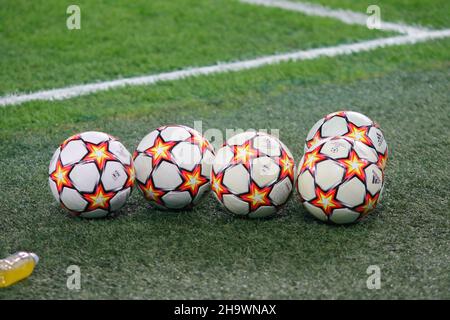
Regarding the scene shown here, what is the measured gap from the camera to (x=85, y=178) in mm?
4980

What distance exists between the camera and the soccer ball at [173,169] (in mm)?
5129

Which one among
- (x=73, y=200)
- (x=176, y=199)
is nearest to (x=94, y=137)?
(x=73, y=200)

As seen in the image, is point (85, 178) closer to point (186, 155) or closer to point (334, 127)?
point (186, 155)

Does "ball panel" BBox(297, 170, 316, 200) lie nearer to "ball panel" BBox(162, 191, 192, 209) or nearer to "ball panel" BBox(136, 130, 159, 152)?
"ball panel" BBox(162, 191, 192, 209)

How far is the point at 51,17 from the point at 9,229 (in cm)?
552

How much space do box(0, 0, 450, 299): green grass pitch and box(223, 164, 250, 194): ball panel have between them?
0.25m

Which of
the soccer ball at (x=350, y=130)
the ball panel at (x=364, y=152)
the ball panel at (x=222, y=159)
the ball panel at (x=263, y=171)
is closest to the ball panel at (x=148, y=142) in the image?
the ball panel at (x=222, y=159)

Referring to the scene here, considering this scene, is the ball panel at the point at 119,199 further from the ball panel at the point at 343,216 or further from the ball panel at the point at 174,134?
the ball panel at the point at 343,216

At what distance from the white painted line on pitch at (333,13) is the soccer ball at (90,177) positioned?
6.04m

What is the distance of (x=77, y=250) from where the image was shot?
15.5 ft

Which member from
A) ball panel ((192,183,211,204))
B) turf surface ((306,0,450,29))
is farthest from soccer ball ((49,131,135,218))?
turf surface ((306,0,450,29))

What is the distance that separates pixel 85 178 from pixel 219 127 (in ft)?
7.60

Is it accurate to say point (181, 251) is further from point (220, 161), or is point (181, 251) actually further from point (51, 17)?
point (51, 17)
